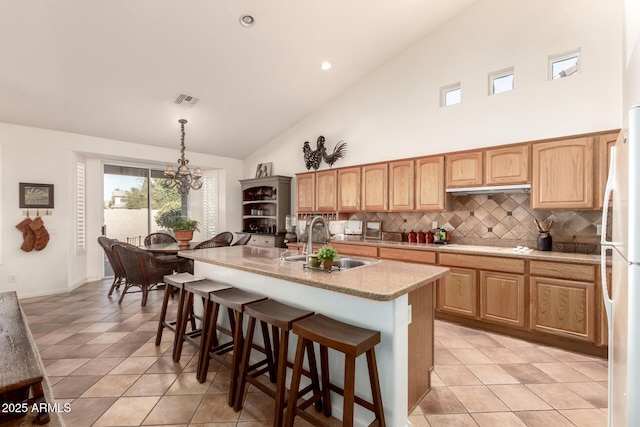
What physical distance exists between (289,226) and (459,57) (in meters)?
3.21

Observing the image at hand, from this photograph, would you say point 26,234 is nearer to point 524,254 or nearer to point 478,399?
point 478,399

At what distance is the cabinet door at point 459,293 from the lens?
130 inches

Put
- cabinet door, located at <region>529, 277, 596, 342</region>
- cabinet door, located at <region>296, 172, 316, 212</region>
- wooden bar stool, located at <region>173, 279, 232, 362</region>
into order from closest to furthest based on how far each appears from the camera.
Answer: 1. wooden bar stool, located at <region>173, 279, 232, 362</region>
2. cabinet door, located at <region>529, 277, 596, 342</region>
3. cabinet door, located at <region>296, 172, 316, 212</region>

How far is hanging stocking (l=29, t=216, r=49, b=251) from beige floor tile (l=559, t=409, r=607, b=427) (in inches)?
253

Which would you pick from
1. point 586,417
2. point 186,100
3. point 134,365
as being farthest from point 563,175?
point 186,100

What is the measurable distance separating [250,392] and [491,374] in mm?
1923

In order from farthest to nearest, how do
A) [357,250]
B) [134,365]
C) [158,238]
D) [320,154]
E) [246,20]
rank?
[158,238] → [320,154] → [357,250] → [246,20] → [134,365]

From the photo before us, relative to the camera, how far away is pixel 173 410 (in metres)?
1.96

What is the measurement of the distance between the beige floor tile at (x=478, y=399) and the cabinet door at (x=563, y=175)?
1982 millimetres

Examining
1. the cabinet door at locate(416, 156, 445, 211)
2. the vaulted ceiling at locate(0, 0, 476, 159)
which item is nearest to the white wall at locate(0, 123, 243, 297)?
the vaulted ceiling at locate(0, 0, 476, 159)

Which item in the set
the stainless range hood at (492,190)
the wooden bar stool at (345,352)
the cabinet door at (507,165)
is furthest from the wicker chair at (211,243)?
the cabinet door at (507,165)

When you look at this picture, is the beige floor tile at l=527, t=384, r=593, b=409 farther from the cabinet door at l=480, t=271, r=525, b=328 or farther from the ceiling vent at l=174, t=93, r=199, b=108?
the ceiling vent at l=174, t=93, r=199, b=108

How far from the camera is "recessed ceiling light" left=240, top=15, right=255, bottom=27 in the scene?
3314 millimetres

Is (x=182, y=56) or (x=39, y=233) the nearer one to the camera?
(x=182, y=56)
